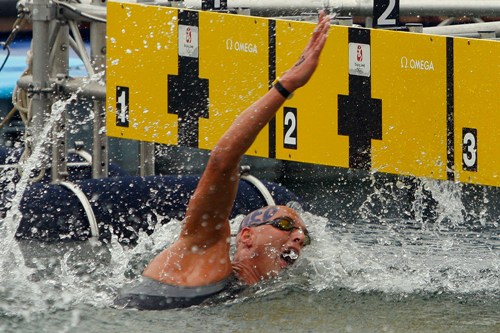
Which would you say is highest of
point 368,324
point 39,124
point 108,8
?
point 108,8

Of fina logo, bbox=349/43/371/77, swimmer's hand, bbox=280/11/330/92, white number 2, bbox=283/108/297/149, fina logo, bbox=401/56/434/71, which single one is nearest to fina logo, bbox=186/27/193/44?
white number 2, bbox=283/108/297/149

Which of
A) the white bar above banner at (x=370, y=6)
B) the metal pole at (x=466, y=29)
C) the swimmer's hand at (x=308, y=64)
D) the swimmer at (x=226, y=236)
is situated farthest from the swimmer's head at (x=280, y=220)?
the metal pole at (x=466, y=29)

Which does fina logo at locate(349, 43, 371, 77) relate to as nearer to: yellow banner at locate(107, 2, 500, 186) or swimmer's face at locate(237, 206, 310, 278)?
yellow banner at locate(107, 2, 500, 186)

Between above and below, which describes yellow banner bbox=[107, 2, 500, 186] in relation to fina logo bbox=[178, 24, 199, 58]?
below

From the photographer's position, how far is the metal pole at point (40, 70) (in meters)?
6.42

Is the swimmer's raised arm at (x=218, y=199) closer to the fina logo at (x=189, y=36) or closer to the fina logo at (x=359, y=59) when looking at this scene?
the fina logo at (x=359, y=59)

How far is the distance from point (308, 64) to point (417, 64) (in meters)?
1.32

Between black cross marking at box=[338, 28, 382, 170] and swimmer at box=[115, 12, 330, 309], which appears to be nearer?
swimmer at box=[115, 12, 330, 309]

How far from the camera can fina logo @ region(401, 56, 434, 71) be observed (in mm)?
5341

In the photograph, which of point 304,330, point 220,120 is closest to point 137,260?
point 220,120

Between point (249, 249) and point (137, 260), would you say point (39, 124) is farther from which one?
point (249, 249)

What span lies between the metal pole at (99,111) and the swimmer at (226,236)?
1.93 metres

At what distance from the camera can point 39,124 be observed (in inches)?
255

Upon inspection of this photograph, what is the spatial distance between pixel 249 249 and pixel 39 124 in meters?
2.10
